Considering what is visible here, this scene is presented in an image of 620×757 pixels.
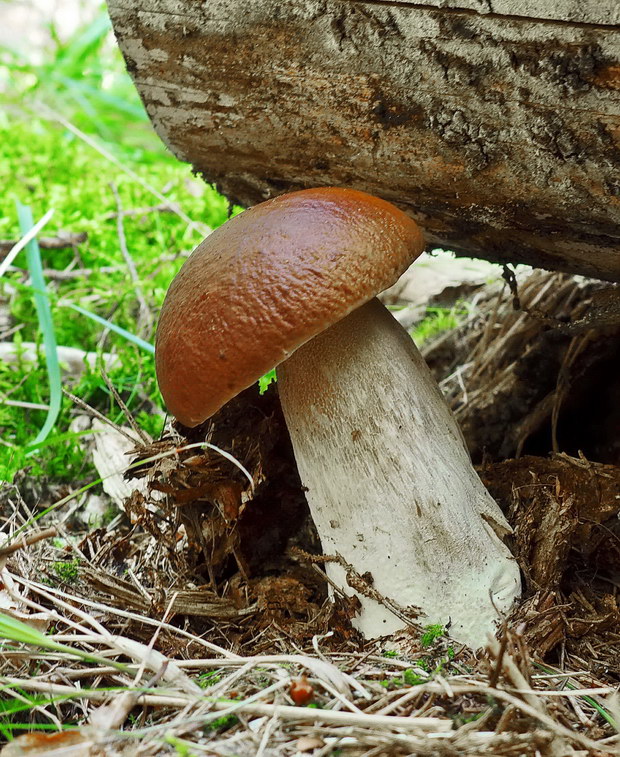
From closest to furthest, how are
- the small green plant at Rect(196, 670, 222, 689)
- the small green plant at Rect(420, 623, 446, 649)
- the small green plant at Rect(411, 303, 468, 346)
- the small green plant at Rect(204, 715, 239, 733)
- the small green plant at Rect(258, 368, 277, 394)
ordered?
the small green plant at Rect(204, 715, 239, 733), the small green plant at Rect(196, 670, 222, 689), the small green plant at Rect(420, 623, 446, 649), the small green plant at Rect(258, 368, 277, 394), the small green plant at Rect(411, 303, 468, 346)

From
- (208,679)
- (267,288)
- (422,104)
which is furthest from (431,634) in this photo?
(422,104)

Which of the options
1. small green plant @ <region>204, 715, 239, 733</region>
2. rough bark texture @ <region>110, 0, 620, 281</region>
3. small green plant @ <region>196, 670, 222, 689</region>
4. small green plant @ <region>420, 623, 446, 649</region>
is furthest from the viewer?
small green plant @ <region>420, 623, 446, 649</region>

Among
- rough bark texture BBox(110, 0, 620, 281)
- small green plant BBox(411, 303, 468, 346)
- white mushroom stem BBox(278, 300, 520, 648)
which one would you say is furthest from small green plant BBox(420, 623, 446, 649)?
small green plant BBox(411, 303, 468, 346)

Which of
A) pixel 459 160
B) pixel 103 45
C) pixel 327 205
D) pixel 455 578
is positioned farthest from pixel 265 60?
pixel 103 45

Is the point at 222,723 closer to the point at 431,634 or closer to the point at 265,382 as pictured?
the point at 431,634

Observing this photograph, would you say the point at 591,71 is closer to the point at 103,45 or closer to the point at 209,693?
the point at 209,693

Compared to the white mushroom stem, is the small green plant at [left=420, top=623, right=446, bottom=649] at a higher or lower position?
lower

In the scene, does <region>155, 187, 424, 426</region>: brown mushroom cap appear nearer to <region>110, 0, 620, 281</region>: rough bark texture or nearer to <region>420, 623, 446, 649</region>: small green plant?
<region>110, 0, 620, 281</region>: rough bark texture

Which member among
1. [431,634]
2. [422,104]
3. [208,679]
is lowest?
[431,634]

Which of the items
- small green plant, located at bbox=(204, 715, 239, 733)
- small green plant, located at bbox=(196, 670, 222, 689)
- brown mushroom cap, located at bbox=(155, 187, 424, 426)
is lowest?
small green plant, located at bbox=(196, 670, 222, 689)
